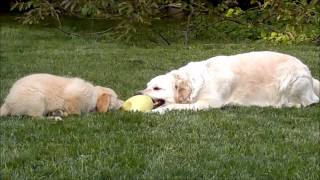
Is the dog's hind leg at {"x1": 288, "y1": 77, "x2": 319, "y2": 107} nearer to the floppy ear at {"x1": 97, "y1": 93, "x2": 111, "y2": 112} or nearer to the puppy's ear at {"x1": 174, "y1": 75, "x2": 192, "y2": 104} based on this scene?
the puppy's ear at {"x1": 174, "y1": 75, "x2": 192, "y2": 104}

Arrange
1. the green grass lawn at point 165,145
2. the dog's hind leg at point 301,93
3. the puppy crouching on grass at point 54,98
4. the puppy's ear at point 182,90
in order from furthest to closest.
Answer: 1. the dog's hind leg at point 301,93
2. the puppy's ear at point 182,90
3. the puppy crouching on grass at point 54,98
4. the green grass lawn at point 165,145

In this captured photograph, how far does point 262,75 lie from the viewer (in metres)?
7.50

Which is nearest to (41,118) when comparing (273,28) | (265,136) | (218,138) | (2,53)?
(218,138)

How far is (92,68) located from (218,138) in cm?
562

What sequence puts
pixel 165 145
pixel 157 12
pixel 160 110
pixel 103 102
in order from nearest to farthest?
pixel 157 12 < pixel 165 145 < pixel 103 102 < pixel 160 110

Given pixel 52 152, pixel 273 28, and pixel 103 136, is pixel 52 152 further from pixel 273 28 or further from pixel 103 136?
pixel 273 28

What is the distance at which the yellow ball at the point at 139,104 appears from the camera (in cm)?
681

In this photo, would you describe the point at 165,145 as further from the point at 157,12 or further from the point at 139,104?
the point at 157,12

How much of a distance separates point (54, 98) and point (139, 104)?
96 centimetres

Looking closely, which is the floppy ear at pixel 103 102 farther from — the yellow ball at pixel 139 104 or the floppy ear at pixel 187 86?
the floppy ear at pixel 187 86

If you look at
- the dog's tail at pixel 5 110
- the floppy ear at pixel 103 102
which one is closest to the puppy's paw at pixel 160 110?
the floppy ear at pixel 103 102

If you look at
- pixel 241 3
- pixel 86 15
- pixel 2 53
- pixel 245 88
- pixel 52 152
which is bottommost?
pixel 2 53

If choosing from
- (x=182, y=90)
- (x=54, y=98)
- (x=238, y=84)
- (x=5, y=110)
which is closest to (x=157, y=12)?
(x=54, y=98)

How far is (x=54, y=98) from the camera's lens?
650 cm
